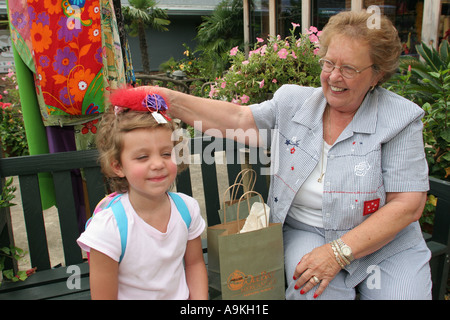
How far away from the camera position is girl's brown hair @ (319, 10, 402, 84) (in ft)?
5.10

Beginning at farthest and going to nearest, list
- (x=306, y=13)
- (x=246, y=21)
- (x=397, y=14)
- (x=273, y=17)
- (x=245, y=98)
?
(x=246, y=21)
(x=273, y=17)
(x=306, y=13)
(x=397, y=14)
(x=245, y=98)

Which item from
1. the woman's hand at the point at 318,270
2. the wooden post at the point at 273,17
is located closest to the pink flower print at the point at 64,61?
the woman's hand at the point at 318,270

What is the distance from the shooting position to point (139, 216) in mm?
1426

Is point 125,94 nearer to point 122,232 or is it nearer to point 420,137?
point 122,232

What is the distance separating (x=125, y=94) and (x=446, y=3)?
13.9ft

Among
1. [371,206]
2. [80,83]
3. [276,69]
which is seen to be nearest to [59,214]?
[80,83]

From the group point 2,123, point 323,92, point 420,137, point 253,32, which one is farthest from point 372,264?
point 253,32

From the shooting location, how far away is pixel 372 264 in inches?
65.1

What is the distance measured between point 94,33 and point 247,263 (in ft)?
4.27

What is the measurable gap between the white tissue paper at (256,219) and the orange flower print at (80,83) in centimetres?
100

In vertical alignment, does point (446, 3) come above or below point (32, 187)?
above

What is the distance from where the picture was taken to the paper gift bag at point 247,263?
1.41 meters

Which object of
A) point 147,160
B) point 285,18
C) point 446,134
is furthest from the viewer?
point 285,18

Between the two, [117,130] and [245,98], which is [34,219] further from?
[245,98]
